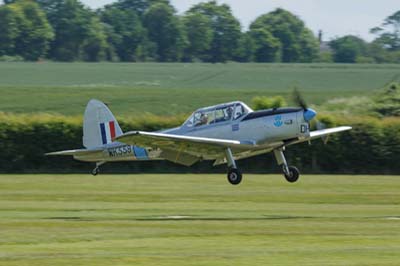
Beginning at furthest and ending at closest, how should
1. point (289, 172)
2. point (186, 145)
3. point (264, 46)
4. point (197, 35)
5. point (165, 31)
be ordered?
point (165, 31) < point (197, 35) < point (264, 46) < point (289, 172) < point (186, 145)

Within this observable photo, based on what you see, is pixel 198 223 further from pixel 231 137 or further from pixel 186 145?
pixel 231 137

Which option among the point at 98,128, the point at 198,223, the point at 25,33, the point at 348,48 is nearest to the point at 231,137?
the point at 98,128

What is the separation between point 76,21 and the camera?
364 feet

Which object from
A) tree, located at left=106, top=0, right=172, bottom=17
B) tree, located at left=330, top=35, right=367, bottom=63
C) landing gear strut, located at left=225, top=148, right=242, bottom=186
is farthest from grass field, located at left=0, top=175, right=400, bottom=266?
tree, located at left=106, top=0, right=172, bottom=17

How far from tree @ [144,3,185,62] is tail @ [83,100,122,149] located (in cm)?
7553

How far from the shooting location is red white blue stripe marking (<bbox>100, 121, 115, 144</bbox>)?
29.1 meters

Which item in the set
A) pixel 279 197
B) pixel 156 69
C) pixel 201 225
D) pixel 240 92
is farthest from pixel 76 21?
pixel 201 225

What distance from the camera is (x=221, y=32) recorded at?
11256 centimetres

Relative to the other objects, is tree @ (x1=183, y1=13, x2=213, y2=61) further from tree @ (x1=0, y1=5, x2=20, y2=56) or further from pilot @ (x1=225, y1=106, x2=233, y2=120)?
pilot @ (x1=225, y1=106, x2=233, y2=120)

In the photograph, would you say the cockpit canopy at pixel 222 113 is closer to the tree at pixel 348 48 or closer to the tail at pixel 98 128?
the tail at pixel 98 128

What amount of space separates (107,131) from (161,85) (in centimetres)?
3592

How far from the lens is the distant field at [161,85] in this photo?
182 feet

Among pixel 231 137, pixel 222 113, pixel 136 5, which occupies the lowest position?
pixel 231 137

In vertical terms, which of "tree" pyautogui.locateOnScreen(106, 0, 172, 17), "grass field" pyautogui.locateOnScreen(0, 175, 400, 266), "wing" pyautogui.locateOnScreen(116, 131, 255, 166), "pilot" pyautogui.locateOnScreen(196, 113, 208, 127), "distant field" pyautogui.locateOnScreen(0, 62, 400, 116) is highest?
"tree" pyautogui.locateOnScreen(106, 0, 172, 17)
